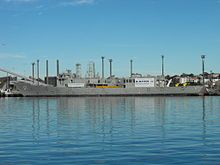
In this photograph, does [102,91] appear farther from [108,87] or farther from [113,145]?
[113,145]

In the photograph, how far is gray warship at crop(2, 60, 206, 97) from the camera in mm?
126188

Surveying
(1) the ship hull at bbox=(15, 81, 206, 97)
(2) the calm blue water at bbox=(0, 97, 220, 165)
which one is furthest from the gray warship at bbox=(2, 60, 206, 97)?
(2) the calm blue water at bbox=(0, 97, 220, 165)

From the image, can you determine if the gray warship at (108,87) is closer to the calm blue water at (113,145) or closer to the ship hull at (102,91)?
the ship hull at (102,91)

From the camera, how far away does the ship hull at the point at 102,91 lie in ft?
412

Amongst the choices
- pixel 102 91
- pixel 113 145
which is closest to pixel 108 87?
pixel 102 91

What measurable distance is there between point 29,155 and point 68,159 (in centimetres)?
190

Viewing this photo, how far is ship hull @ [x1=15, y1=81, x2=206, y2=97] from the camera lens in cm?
12562

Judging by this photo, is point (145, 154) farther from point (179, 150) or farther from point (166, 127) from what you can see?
point (166, 127)

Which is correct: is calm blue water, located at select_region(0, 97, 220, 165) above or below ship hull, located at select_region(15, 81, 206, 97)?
below

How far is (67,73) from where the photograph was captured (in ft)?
472

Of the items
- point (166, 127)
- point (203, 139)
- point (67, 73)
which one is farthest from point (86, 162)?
point (67, 73)

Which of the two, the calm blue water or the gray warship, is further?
the gray warship

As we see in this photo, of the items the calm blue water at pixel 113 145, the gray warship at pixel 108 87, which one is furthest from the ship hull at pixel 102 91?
the calm blue water at pixel 113 145

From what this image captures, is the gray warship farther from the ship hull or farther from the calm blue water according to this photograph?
A: the calm blue water
